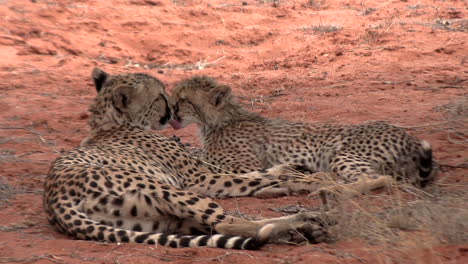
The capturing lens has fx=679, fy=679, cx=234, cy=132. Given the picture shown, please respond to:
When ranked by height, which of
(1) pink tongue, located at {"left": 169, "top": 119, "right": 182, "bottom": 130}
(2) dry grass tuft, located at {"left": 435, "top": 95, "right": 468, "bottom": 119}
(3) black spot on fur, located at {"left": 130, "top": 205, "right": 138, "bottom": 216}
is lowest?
(3) black spot on fur, located at {"left": 130, "top": 205, "right": 138, "bottom": 216}

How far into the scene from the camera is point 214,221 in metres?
3.83

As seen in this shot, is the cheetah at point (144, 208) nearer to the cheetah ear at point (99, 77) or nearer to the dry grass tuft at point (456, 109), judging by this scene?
the cheetah ear at point (99, 77)

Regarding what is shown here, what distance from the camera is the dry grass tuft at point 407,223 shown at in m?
3.34

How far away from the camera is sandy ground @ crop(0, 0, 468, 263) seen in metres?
3.57

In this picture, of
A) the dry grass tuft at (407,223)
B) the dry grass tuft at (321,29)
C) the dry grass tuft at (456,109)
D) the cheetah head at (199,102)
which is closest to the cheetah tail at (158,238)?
the dry grass tuft at (407,223)

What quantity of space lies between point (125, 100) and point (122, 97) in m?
0.04

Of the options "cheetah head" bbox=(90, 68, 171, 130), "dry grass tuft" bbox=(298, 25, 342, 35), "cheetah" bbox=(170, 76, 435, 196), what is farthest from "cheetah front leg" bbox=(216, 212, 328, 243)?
"dry grass tuft" bbox=(298, 25, 342, 35)

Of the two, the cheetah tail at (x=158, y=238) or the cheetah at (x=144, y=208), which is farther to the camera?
the cheetah at (x=144, y=208)

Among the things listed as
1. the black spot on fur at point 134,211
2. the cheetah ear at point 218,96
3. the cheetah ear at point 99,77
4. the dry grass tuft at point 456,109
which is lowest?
the black spot on fur at point 134,211

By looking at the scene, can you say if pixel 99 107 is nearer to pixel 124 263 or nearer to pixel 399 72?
pixel 124 263

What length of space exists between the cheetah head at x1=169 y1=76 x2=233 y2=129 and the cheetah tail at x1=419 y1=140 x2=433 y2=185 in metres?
2.00

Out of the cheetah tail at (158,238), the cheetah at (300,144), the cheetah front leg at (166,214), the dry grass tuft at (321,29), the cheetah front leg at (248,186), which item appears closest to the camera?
the cheetah tail at (158,238)

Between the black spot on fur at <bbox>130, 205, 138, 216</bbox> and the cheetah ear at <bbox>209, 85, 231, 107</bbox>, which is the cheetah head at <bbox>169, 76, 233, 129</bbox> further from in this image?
the black spot on fur at <bbox>130, 205, 138, 216</bbox>

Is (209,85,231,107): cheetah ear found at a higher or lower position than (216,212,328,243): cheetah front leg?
higher
